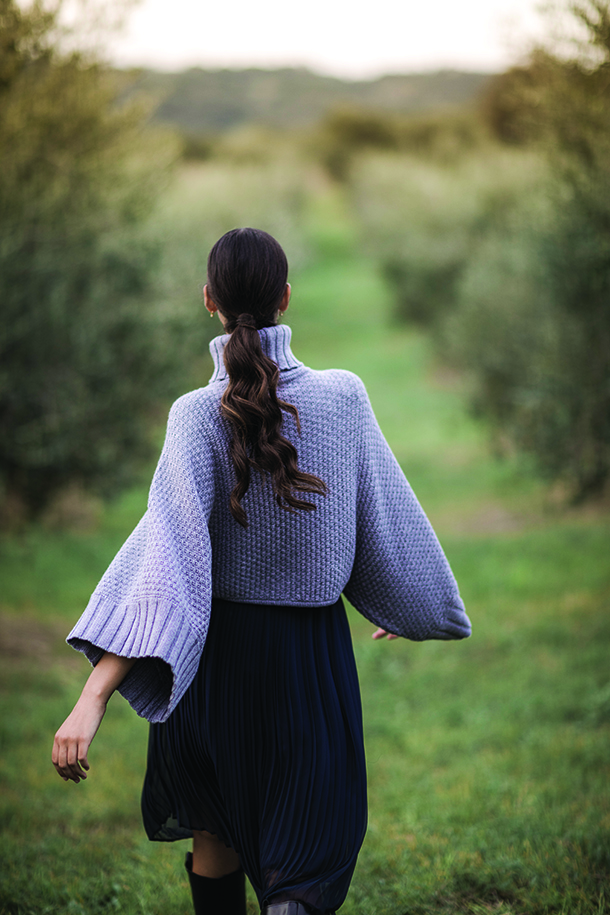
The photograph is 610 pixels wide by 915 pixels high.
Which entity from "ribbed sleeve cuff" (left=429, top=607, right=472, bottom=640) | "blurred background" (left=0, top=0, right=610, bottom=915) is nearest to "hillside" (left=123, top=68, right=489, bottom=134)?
"blurred background" (left=0, top=0, right=610, bottom=915)

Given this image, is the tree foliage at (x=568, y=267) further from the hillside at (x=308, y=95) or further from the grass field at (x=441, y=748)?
the hillside at (x=308, y=95)

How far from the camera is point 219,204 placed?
66.3ft

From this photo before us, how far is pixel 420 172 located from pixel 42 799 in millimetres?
27217

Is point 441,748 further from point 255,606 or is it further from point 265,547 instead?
point 265,547

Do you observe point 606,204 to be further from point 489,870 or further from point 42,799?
point 42,799

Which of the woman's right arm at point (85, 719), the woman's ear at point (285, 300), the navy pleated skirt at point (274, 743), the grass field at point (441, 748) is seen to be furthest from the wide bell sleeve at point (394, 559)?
the grass field at point (441, 748)

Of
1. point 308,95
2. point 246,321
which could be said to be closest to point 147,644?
point 246,321

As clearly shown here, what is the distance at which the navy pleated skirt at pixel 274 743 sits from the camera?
72.7 inches

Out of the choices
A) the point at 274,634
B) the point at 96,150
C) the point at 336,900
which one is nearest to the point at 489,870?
the point at 336,900

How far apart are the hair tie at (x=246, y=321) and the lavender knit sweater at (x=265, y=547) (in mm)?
49

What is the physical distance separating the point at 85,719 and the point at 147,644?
0.62ft

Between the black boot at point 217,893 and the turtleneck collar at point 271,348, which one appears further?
the black boot at point 217,893

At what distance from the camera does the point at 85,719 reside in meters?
1.61

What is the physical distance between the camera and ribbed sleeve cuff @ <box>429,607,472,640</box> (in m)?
2.18
